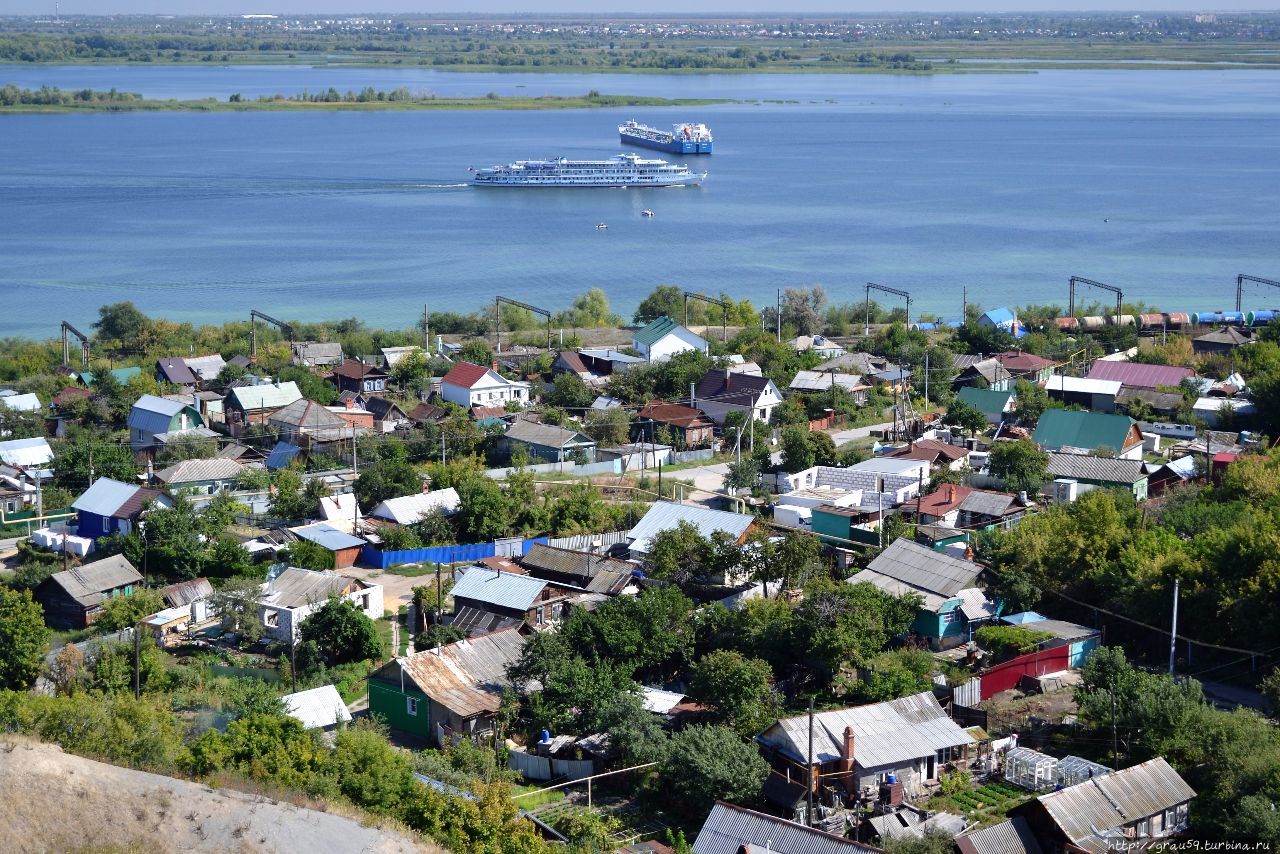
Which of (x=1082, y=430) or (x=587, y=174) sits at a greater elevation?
(x=1082, y=430)

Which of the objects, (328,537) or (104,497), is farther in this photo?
(104,497)

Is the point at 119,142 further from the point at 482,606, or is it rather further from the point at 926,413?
the point at 482,606

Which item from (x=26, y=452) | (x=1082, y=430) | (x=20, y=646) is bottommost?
(x=26, y=452)

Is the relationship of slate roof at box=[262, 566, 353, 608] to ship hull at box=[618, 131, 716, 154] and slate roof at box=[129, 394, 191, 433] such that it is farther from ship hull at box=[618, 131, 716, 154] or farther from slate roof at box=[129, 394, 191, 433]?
ship hull at box=[618, 131, 716, 154]

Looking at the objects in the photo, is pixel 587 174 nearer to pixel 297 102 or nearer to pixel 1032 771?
pixel 297 102

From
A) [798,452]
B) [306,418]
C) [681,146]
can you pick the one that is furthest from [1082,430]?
[681,146]

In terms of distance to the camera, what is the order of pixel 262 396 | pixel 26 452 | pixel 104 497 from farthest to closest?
pixel 262 396 < pixel 26 452 < pixel 104 497
